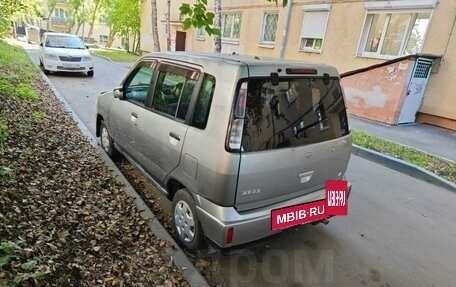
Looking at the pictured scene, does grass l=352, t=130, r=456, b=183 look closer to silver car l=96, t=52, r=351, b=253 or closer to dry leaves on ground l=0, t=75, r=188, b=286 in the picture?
silver car l=96, t=52, r=351, b=253

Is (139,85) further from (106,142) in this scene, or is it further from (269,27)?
(269,27)

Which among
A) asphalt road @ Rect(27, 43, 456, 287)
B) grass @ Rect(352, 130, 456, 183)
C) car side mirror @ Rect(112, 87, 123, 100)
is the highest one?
car side mirror @ Rect(112, 87, 123, 100)

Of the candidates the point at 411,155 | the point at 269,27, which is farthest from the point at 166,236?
the point at 269,27

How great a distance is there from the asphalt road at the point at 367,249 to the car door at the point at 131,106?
5.91ft

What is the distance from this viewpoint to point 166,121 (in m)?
3.05

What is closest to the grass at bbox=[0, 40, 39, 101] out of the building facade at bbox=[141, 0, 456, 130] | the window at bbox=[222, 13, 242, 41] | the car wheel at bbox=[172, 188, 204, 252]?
the car wheel at bbox=[172, 188, 204, 252]

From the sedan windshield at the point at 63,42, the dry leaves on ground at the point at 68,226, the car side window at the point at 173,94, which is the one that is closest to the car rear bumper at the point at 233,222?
the dry leaves on ground at the point at 68,226

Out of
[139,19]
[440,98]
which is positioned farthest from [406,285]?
[139,19]

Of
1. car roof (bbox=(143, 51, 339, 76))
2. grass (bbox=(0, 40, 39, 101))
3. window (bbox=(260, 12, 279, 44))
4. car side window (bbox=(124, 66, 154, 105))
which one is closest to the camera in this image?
car roof (bbox=(143, 51, 339, 76))

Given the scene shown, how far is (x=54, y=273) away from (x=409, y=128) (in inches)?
358

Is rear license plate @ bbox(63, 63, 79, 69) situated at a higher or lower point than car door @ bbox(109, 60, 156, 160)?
lower

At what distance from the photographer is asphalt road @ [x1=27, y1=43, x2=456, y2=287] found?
2.79 metres

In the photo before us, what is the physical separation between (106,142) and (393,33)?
377 inches

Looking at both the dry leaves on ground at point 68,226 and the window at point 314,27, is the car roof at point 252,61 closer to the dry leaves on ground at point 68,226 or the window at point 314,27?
the dry leaves on ground at point 68,226
